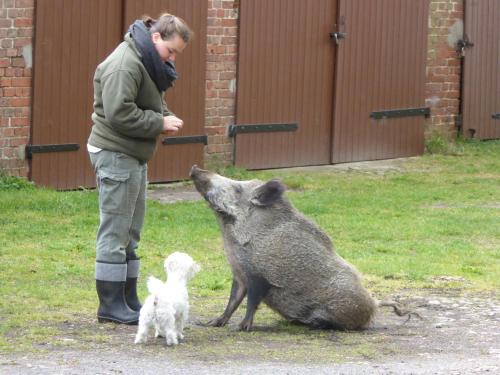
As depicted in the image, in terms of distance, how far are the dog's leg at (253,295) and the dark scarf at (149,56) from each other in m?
1.42

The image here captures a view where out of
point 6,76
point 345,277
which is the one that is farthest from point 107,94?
point 6,76

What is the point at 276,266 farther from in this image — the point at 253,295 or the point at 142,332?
the point at 142,332

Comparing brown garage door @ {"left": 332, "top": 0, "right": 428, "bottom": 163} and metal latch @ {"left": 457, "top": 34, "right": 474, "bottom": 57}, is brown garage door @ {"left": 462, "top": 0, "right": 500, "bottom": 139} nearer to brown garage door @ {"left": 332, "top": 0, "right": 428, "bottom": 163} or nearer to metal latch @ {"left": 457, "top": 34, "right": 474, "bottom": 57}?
metal latch @ {"left": 457, "top": 34, "right": 474, "bottom": 57}

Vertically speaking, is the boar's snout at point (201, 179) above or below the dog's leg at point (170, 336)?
above

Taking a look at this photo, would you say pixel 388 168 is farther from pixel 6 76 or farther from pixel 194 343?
pixel 194 343

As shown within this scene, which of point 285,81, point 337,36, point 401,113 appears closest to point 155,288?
point 285,81

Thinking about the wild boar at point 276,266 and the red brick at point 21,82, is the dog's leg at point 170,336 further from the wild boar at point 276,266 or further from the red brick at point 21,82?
the red brick at point 21,82

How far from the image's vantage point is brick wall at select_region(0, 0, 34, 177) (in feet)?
41.0

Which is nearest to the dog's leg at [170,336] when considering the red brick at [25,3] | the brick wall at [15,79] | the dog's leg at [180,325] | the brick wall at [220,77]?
the dog's leg at [180,325]

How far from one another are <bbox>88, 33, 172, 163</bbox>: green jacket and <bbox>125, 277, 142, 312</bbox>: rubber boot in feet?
2.83

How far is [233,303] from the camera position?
310 inches

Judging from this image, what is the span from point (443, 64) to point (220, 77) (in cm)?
461

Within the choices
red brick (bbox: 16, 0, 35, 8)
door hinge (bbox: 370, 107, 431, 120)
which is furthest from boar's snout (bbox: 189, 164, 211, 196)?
door hinge (bbox: 370, 107, 431, 120)

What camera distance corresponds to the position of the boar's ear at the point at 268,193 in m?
7.77
